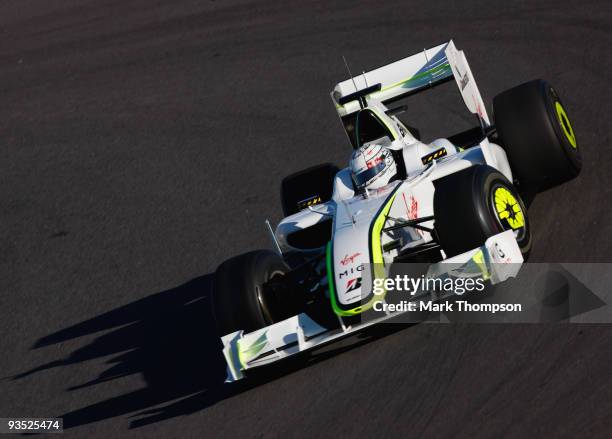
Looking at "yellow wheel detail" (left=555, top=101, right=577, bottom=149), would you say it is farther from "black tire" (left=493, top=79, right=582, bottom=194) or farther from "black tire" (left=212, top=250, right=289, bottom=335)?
"black tire" (left=212, top=250, right=289, bottom=335)

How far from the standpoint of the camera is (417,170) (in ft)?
35.5

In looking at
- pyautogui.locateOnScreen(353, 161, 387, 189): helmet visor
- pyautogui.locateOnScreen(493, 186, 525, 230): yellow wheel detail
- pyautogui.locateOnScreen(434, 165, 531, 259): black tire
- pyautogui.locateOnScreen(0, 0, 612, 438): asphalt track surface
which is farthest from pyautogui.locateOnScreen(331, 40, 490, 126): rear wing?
pyautogui.locateOnScreen(434, 165, 531, 259): black tire

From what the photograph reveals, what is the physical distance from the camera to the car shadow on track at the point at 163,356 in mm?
9938

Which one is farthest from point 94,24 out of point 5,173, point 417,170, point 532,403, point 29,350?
point 532,403

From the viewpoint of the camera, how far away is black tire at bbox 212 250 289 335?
31.0 feet

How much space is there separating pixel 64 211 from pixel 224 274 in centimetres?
584

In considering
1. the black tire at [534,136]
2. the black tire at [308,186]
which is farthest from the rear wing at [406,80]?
the black tire at [534,136]

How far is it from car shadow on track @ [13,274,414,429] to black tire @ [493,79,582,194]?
7.70 ft

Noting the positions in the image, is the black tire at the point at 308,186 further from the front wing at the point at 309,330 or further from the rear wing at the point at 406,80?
the front wing at the point at 309,330

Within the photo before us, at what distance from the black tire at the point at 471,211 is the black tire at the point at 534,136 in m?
1.16

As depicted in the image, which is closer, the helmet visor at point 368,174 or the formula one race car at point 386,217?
the formula one race car at point 386,217

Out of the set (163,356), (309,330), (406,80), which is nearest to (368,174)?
(309,330)

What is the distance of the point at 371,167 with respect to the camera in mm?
10672

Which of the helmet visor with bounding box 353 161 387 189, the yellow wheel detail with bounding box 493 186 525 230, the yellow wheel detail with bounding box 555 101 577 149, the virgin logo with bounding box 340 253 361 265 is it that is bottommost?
the yellow wheel detail with bounding box 493 186 525 230
